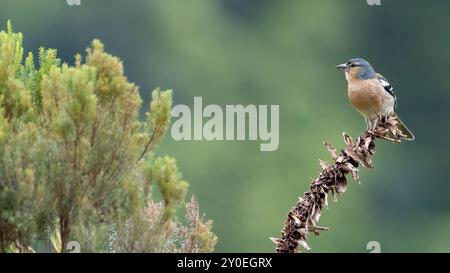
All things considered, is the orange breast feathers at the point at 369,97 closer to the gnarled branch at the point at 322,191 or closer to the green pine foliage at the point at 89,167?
the gnarled branch at the point at 322,191

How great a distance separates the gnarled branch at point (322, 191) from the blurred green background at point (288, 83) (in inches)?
893

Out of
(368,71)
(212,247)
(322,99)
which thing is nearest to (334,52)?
(322,99)

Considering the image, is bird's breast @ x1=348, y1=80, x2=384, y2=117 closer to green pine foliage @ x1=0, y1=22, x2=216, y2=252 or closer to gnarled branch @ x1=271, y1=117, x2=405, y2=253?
gnarled branch @ x1=271, y1=117, x2=405, y2=253

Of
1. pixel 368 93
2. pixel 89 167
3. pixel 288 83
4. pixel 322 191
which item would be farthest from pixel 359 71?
pixel 288 83

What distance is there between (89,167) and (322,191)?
50.3 inches

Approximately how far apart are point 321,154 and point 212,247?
27.6m

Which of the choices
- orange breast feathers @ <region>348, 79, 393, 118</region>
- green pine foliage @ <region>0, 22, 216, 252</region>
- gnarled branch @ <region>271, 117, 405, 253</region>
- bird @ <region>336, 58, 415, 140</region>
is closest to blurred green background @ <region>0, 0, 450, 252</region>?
bird @ <region>336, 58, 415, 140</region>

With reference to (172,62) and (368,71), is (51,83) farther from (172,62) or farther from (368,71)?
(172,62)

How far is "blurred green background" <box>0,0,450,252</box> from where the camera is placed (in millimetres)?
33128

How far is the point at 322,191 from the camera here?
6.46 meters

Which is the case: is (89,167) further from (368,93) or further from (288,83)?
(288,83)

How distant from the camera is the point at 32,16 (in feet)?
128

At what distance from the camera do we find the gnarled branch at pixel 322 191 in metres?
6.36

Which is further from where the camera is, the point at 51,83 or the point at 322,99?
the point at 322,99
